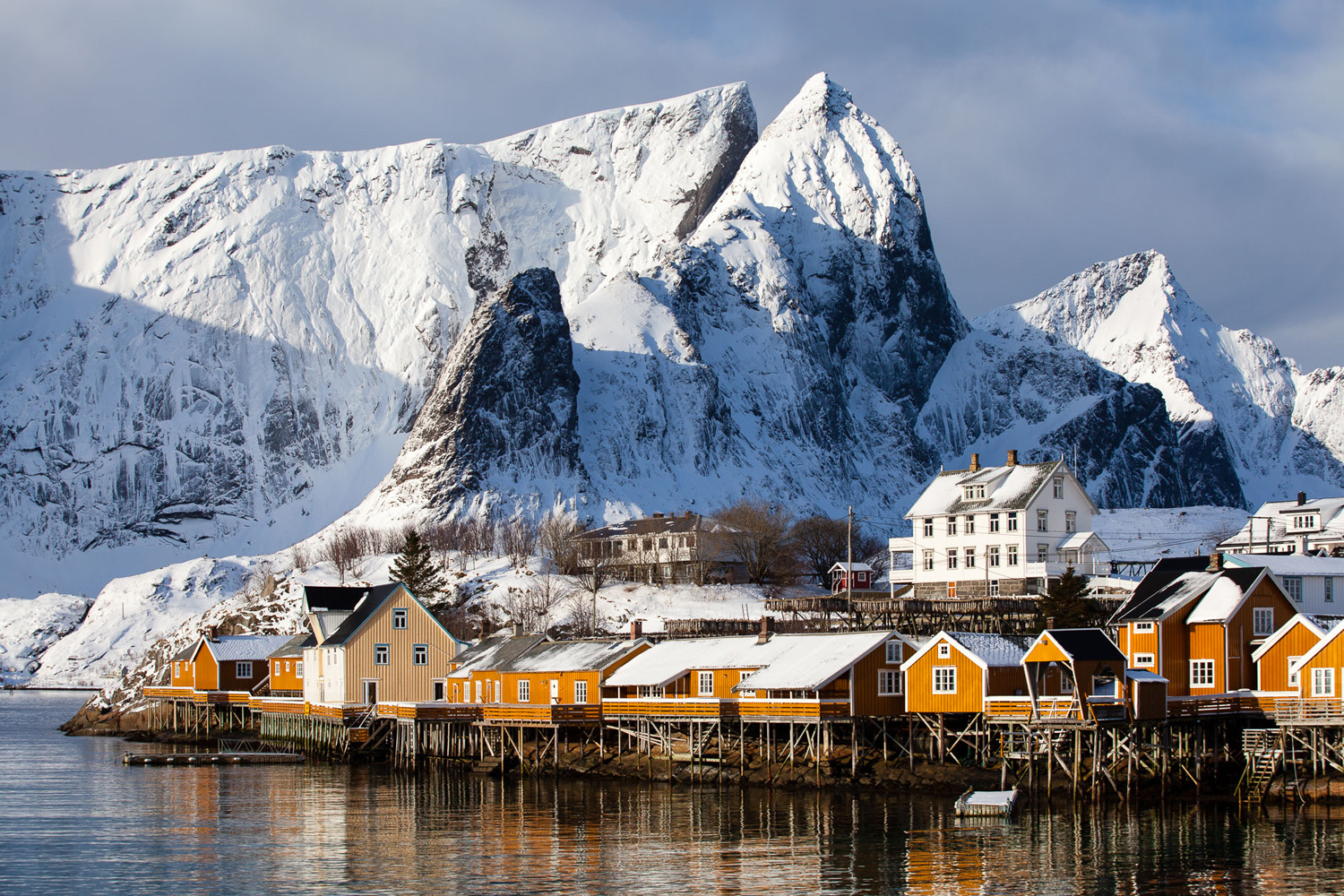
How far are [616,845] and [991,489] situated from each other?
53.3 metres

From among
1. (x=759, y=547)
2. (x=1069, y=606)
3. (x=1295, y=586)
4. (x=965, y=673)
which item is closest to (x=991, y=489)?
(x=1069, y=606)

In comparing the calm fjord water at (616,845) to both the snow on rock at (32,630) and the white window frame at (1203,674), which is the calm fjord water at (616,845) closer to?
the white window frame at (1203,674)

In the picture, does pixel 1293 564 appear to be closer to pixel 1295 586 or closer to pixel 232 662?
pixel 1295 586

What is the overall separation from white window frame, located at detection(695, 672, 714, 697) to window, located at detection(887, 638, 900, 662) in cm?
809

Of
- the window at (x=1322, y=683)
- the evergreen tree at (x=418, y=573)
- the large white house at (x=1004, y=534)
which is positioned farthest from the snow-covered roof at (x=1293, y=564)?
the evergreen tree at (x=418, y=573)

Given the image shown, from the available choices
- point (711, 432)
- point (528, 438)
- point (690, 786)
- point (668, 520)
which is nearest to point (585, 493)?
point (528, 438)

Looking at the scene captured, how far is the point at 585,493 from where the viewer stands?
17788 cm

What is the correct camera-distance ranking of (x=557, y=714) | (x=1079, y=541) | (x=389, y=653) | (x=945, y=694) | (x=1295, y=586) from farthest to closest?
(x=1079, y=541) < (x=389, y=653) < (x=1295, y=586) < (x=557, y=714) < (x=945, y=694)

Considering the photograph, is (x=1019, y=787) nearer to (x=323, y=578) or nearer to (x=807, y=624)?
(x=807, y=624)

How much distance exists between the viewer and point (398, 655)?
3108 inches

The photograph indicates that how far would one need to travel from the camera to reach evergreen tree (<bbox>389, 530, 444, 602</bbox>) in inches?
4279

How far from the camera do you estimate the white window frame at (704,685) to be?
209 feet

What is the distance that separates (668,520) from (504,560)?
813 inches

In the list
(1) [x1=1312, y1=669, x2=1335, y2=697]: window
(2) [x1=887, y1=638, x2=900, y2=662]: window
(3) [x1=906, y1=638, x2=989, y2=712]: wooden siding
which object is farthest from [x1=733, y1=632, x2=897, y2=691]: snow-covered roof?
(1) [x1=1312, y1=669, x2=1335, y2=697]: window
